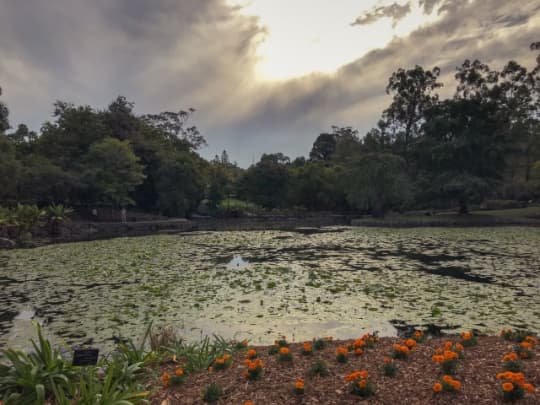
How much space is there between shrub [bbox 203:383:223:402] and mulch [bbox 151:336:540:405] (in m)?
0.05

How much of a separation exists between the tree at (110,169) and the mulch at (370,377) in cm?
3012

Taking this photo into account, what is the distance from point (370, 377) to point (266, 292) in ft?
16.3

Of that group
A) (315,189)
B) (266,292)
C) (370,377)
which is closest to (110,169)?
(315,189)

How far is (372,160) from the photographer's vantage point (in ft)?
110

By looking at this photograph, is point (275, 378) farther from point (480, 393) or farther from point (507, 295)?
point (507, 295)

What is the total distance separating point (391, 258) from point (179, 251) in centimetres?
874

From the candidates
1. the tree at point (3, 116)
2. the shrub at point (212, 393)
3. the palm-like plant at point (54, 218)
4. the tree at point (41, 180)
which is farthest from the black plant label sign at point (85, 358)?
the tree at point (3, 116)

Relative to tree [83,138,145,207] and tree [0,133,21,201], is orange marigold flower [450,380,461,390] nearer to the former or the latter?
tree [0,133,21,201]

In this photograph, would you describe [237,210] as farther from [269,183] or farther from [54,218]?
[54,218]

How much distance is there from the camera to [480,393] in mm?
2807

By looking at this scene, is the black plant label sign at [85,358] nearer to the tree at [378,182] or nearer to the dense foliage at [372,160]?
the dense foliage at [372,160]

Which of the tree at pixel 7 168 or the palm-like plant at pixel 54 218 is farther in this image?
the tree at pixel 7 168

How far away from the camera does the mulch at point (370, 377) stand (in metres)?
2.83

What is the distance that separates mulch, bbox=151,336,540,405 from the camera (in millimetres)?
2834
